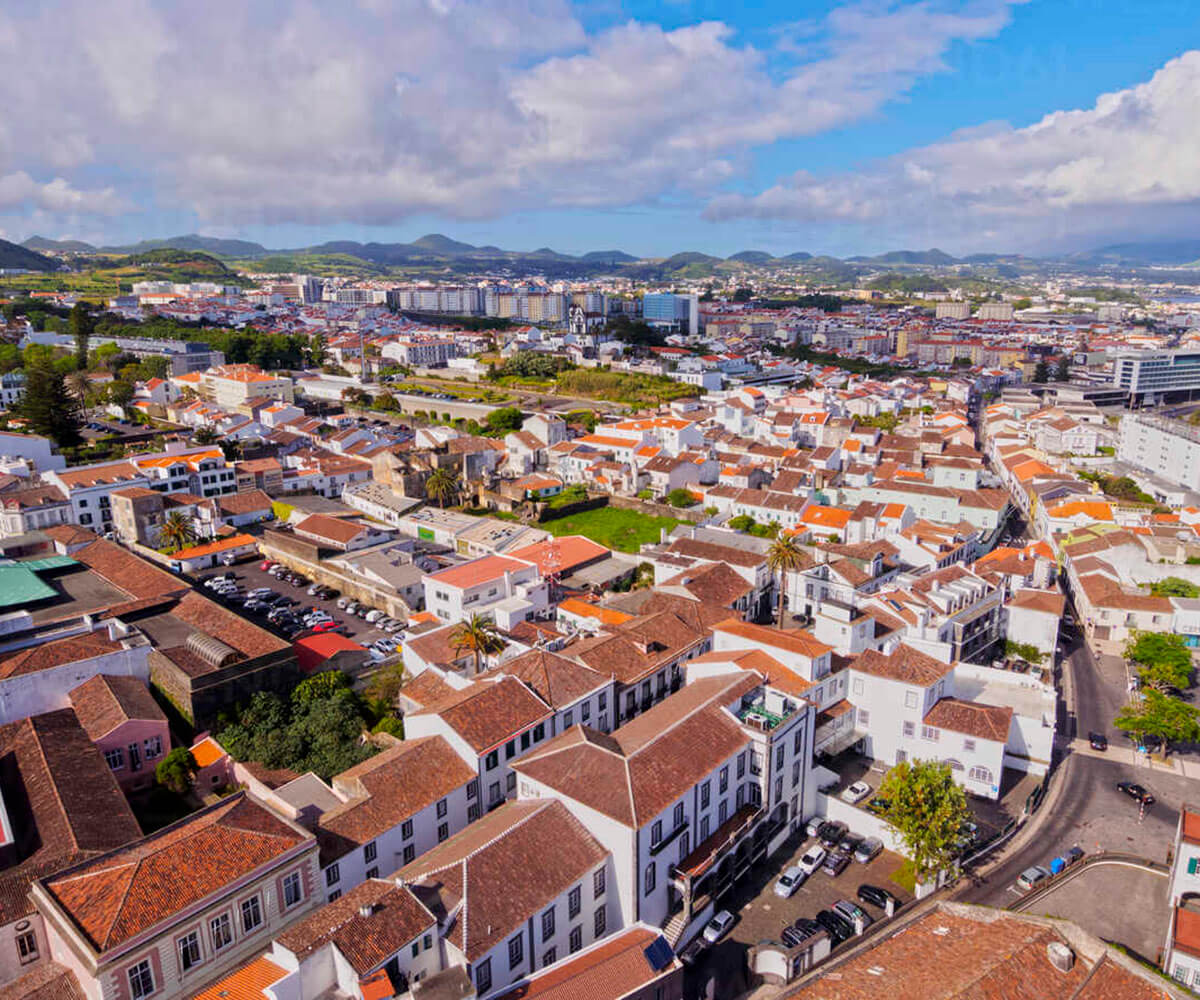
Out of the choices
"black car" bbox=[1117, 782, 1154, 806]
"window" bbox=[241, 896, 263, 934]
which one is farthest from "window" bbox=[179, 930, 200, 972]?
"black car" bbox=[1117, 782, 1154, 806]

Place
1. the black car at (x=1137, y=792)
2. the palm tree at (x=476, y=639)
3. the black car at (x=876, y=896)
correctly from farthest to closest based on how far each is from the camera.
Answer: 1. the palm tree at (x=476, y=639)
2. the black car at (x=1137, y=792)
3. the black car at (x=876, y=896)

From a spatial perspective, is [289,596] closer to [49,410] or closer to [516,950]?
[516,950]

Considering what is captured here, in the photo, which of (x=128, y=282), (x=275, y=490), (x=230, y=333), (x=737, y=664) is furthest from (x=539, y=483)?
(x=128, y=282)

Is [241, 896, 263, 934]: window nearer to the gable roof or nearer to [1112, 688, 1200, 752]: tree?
the gable roof

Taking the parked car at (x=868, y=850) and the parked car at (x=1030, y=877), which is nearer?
the parked car at (x=1030, y=877)

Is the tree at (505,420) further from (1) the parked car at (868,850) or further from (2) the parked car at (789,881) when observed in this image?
(2) the parked car at (789,881)

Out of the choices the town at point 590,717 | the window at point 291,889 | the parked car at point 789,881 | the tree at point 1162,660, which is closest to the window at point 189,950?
the town at point 590,717
